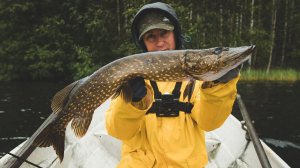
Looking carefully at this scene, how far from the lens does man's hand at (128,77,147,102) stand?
102 inches

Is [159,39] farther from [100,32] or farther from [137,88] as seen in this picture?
[100,32]

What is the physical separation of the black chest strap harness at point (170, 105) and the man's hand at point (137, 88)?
0.23 metres

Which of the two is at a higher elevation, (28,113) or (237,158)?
(237,158)

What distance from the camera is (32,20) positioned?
2312 cm

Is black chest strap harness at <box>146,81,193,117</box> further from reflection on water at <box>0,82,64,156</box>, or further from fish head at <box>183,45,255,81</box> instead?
reflection on water at <box>0,82,64,156</box>

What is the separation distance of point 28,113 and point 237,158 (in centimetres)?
646

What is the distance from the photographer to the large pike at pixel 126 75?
2.25 meters

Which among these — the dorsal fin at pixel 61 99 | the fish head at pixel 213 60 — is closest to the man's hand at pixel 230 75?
the fish head at pixel 213 60

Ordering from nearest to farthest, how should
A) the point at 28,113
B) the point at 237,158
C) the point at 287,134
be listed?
the point at 237,158 → the point at 287,134 → the point at 28,113

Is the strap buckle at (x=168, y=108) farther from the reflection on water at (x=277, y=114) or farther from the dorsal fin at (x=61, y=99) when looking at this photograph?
the reflection on water at (x=277, y=114)

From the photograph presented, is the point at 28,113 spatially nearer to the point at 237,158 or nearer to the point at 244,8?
the point at 237,158

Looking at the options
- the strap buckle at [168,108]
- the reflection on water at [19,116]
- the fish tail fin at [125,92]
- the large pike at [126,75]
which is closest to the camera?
the large pike at [126,75]

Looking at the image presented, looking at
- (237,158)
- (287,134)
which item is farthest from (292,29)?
(237,158)

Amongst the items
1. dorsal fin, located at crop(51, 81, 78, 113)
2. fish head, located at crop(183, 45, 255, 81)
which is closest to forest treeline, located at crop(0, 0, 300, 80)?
dorsal fin, located at crop(51, 81, 78, 113)
